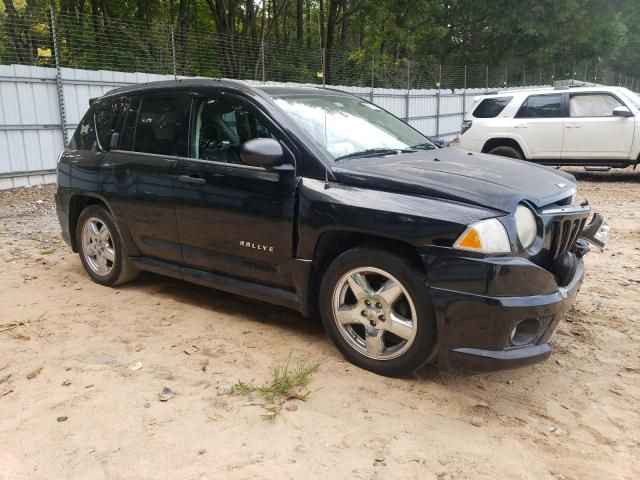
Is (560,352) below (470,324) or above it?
below

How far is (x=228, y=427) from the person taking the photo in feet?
9.30

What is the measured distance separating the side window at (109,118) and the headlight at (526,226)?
3303 millimetres

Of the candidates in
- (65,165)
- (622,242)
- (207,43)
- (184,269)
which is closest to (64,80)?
(207,43)

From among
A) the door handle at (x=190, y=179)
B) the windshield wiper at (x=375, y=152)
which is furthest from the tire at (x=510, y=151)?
the door handle at (x=190, y=179)

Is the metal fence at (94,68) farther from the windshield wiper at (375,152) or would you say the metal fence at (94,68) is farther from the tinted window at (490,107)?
the windshield wiper at (375,152)

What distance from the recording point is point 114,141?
473 centimetres

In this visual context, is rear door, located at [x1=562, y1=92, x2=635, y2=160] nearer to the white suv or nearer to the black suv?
the white suv

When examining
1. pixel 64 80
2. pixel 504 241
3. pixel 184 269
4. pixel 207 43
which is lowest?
pixel 184 269

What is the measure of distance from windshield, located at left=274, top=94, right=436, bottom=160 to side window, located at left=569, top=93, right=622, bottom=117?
732 centimetres

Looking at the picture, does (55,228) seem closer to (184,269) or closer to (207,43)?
(184,269)

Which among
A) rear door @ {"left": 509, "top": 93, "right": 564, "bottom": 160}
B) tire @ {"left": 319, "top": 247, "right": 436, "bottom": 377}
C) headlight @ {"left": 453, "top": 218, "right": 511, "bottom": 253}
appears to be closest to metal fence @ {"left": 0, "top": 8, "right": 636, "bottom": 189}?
rear door @ {"left": 509, "top": 93, "right": 564, "bottom": 160}

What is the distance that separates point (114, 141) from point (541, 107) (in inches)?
339

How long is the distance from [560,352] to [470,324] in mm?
1155

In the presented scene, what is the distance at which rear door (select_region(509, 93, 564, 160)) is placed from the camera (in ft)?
34.9
